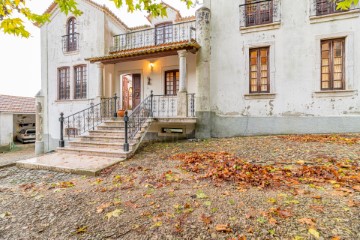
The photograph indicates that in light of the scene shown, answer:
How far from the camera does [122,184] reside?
180 inches

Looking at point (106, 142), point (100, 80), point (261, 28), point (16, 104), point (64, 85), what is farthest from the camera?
point (16, 104)

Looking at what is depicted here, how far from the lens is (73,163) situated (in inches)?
248

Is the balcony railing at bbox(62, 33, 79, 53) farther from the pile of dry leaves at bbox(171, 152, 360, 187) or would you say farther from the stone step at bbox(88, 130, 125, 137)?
the pile of dry leaves at bbox(171, 152, 360, 187)

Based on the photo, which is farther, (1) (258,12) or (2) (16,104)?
(2) (16,104)

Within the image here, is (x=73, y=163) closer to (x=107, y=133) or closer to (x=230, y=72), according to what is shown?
(x=107, y=133)

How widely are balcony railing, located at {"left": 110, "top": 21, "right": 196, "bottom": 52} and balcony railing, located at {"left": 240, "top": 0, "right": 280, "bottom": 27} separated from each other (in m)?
3.06

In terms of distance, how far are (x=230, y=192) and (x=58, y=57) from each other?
14346 mm

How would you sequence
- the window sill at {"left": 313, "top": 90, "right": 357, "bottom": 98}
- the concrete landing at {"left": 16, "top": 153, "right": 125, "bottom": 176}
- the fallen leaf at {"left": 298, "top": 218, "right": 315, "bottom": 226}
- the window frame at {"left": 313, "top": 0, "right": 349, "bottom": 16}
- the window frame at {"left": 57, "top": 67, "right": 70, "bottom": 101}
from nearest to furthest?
1. the fallen leaf at {"left": 298, "top": 218, "right": 315, "bottom": 226}
2. the concrete landing at {"left": 16, "top": 153, "right": 125, "bottom": 176}
3. the window sill at {"left": 313, "top": 90, "right": 357, "bottom": 98}
4. the window frame at {"left": 313, "top": 0, "right": 349, "bottom": 16}
5. the window frame at {"left": 57, "top": 67, "right": 70, "bottom": 101}

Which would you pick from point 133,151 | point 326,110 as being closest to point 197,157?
point 133,151

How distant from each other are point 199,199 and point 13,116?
74.8ft

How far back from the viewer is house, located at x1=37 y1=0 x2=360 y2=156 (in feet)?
27.4

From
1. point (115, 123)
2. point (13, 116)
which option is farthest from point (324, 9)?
point (13, 116)

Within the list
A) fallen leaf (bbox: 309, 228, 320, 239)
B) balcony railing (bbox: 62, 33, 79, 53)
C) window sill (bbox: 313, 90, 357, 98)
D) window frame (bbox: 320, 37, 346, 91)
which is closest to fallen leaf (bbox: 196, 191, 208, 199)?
fallen leaf (bbox: 309, 228, 320, 239)

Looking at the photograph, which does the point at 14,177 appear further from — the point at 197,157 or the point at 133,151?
the point at 197,157
